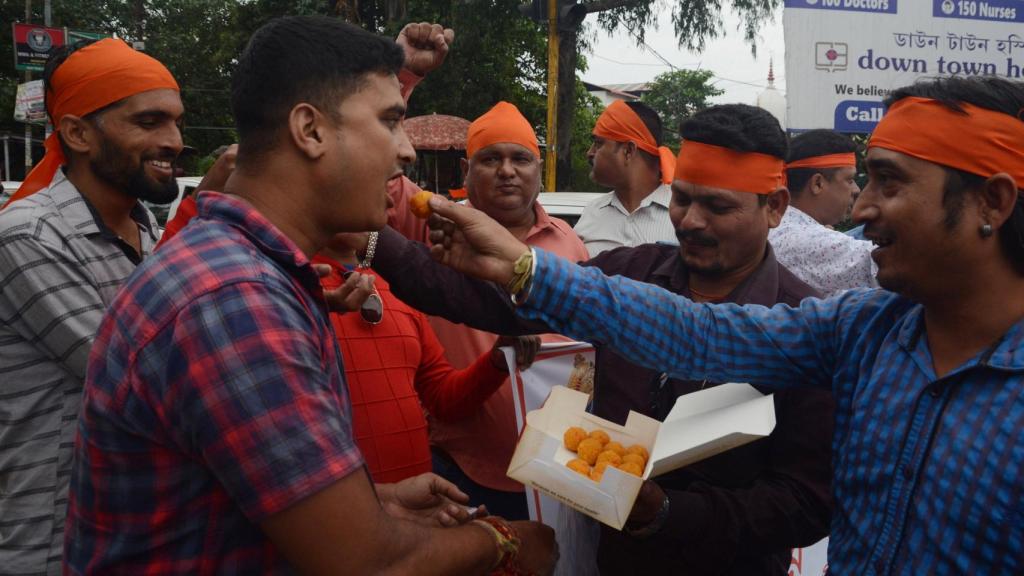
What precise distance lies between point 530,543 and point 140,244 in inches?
74.2

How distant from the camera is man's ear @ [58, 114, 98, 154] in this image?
2.86 meters

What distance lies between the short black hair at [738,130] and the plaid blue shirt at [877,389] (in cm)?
69

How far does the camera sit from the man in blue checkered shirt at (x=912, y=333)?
1584mm

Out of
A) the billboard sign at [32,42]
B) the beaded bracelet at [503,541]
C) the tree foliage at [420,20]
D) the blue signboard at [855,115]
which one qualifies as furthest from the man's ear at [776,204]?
the billboard sign at [32,42]

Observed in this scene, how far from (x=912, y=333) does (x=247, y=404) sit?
54.7 inches

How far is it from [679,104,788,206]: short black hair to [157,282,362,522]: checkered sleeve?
1.65 m

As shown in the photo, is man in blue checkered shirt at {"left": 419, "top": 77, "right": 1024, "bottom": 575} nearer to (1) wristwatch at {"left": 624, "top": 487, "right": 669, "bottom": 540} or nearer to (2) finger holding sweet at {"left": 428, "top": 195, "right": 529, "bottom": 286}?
(2) finger holding sweet at {"left": 428, "top": 195, "right": 529, "bottom": 286}

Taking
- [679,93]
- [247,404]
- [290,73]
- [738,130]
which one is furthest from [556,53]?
[679,93]

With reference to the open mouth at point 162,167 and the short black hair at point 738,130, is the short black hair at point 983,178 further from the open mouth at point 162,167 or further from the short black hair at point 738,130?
the open mouth at point 162,167

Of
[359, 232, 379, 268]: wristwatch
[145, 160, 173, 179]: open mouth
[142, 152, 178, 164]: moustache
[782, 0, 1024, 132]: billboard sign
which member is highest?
[782, 0, 1024, 132]: billboard sign

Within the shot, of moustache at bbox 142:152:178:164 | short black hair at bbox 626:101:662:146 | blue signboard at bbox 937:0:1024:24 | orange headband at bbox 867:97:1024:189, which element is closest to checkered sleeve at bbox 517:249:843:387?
orange headband at bbox 867:97:1024:189

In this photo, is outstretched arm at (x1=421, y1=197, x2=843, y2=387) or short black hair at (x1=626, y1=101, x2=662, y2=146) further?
short black hair at (x1=626, y1=101, x2=662, y2=146)

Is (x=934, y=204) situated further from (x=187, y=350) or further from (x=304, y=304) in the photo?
(x=187, y=350)

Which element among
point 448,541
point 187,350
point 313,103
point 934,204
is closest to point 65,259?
point 313,103
